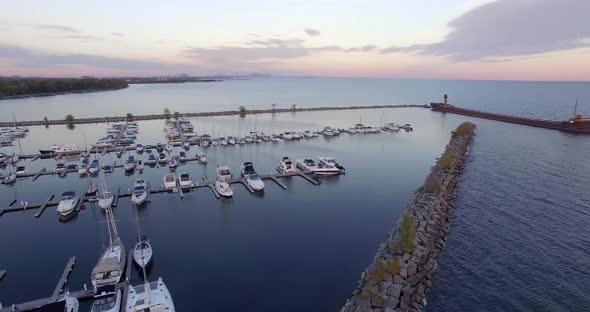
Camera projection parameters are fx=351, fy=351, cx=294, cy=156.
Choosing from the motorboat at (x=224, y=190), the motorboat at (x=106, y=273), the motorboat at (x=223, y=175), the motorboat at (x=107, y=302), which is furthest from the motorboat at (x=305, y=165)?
the motorboat at (x=107, y=302)

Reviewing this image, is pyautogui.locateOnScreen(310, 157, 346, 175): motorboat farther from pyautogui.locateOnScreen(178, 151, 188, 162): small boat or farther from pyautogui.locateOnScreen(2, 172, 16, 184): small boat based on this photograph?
pyautogui.locateOnScreen(2, 172, 16, 184): small boat

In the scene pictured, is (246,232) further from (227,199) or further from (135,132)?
(135,132)

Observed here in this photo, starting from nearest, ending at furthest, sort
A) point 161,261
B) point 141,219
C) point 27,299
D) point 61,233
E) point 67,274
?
point 27,299 < point 67,274 < point 161,261 < point 61,233 < point 141,219

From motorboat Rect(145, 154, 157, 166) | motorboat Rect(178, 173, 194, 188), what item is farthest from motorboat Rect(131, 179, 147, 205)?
motorboat Rect(145, 154, 157, 166)

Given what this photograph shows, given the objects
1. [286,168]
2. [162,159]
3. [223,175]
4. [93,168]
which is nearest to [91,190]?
[93,168]

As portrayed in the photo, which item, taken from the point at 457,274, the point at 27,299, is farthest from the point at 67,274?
the point at 457,274

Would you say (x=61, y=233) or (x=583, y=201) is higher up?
(x=583, y=201)
